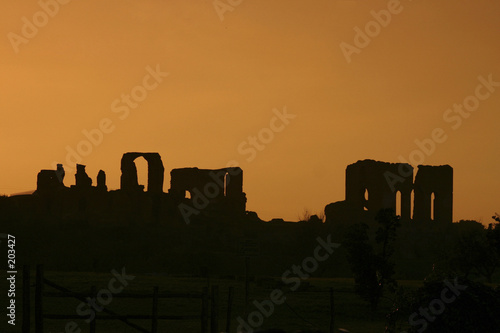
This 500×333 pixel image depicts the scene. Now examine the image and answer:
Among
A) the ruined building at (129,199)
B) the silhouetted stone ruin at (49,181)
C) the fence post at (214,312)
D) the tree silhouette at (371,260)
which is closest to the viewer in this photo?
the fence post at (214,312)

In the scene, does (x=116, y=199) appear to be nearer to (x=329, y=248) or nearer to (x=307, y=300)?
(x=329, y=248)

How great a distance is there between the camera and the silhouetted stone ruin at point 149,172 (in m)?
104

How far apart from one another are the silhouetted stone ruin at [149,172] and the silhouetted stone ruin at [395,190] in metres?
22.3

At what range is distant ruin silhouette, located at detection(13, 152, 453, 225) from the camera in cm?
10125

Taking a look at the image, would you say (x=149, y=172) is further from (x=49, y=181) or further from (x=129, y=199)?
Answer: (x=49, y=181)

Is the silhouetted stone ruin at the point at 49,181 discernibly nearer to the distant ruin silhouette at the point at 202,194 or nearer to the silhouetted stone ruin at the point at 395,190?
the distant ruin silhouette at the point at 202,194

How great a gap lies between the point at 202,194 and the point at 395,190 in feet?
84.7

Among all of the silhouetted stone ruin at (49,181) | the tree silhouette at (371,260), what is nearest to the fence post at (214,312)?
the tree silhouette at (371,260)

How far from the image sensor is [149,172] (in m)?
106

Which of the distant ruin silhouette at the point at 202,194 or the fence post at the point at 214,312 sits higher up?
the distant ruin silhouette at the point at 202,194

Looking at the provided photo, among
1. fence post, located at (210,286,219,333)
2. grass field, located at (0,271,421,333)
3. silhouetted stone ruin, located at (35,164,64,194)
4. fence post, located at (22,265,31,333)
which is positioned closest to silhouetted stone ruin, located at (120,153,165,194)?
silhouetted stone ruin, located at (35,164,64,194)

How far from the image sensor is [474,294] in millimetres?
16000

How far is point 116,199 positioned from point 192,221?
9043 millimetres

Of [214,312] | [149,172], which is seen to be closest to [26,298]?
[214,312]
